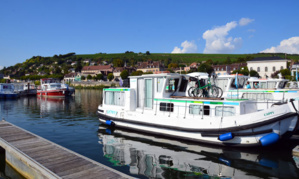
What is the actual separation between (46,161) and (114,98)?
10.3 m

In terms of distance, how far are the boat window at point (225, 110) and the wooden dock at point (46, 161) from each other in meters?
8.04

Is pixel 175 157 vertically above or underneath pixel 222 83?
underneath

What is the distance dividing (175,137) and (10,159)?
9227 millimetres

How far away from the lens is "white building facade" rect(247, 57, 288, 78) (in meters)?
93.4

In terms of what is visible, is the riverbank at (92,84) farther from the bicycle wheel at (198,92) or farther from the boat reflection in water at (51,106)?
the bicycle wheel at (198,92)

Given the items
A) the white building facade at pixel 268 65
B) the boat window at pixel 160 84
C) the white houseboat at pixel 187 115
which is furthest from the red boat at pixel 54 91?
the white building facade at pixel 268 65

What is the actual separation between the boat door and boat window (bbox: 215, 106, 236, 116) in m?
4.84

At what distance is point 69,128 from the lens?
64.2 feet

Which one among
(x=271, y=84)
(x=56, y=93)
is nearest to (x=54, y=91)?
(x=56, y=93)

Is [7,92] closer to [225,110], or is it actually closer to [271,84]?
[271,84]

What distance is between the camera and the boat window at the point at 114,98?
18517 mm

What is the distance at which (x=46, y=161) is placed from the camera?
9273 millimetres

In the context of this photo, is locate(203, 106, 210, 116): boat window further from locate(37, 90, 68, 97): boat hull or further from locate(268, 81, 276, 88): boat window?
locate(37, 90, 68, 97): boat hull

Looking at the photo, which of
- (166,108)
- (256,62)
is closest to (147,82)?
(166,108)
